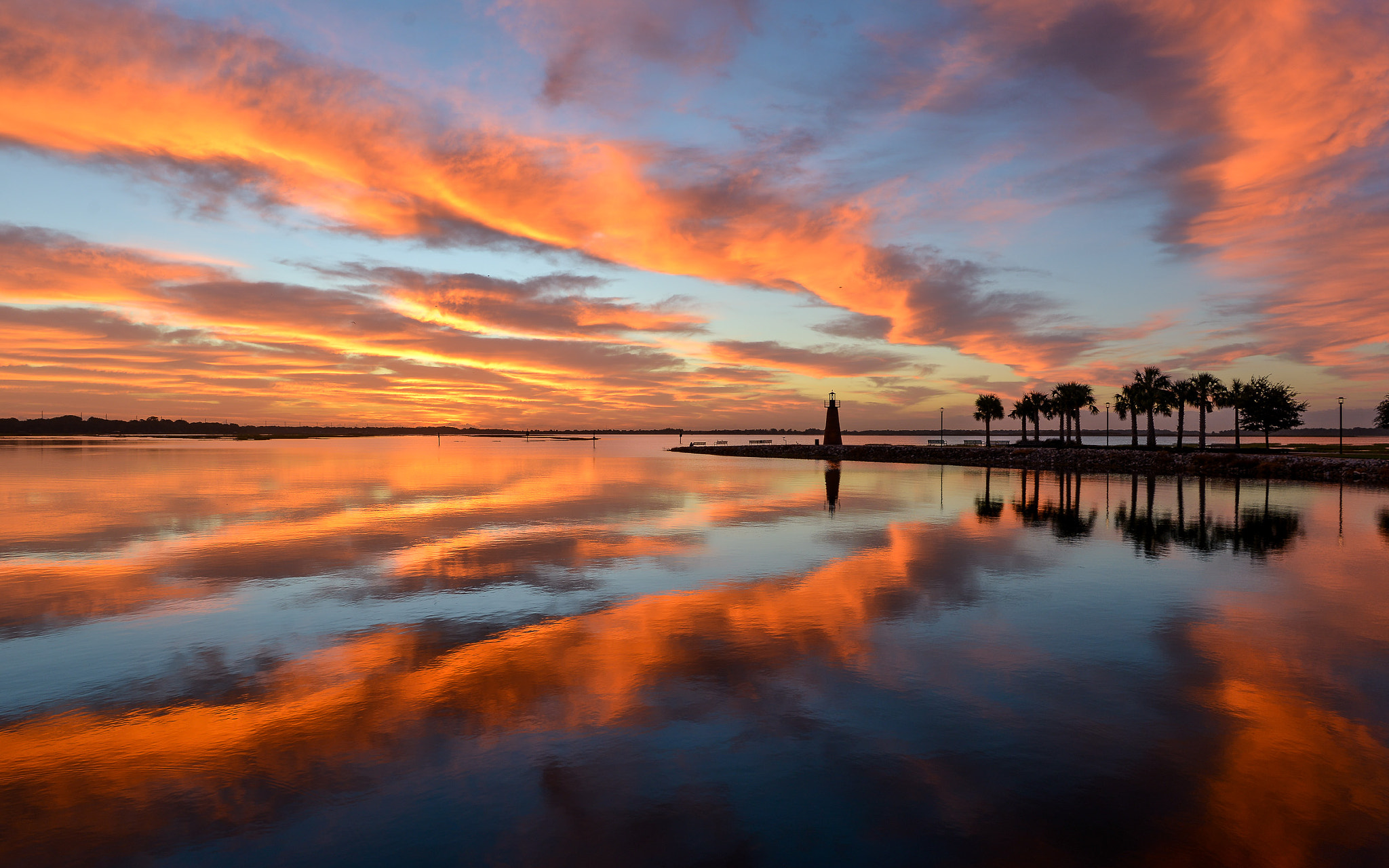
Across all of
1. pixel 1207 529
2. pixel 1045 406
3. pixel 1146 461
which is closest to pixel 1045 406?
pixel 1045 406

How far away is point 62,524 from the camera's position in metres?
26.6

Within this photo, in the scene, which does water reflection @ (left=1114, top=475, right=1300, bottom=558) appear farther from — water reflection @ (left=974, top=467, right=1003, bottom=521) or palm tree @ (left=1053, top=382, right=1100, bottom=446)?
palm tree @ (left=1053, top=382, right=1100, bottom=446)

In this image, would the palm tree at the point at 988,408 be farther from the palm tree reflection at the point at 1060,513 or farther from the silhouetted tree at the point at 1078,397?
the palm tree reflection at the point at 1060,513

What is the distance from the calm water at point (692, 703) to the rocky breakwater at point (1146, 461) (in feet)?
129

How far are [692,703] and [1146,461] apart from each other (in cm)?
7195

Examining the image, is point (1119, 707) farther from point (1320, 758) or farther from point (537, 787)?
point (537, 787)

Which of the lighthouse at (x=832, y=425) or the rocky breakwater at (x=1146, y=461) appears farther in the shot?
the lighthouse at (x=832, y=425)

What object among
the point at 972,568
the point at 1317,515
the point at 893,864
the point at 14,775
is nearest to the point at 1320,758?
the point at 893,864

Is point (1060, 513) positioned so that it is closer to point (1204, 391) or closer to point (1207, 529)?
point (1207, 529)

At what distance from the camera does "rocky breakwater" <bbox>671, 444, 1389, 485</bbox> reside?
2021 inches

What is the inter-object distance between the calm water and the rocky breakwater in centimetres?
3928

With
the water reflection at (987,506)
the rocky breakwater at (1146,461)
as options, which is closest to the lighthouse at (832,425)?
the rocky breakwater at (1146,461)

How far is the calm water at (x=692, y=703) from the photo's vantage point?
6.61 metres

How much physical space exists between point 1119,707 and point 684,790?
6396 millimetres
